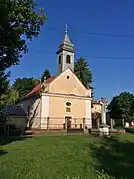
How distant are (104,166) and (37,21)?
12703 mm

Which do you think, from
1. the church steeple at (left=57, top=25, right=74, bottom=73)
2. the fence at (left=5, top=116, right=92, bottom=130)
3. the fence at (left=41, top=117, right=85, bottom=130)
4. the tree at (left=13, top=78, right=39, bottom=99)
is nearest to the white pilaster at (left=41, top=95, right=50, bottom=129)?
the fence at (left=5, top=116, right=92, bottom=130)

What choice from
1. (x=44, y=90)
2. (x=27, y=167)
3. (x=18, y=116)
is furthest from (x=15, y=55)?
(x=18, y=116)

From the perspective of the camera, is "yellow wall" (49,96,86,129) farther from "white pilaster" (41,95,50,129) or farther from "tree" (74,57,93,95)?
"tree" (74,57,93,95)

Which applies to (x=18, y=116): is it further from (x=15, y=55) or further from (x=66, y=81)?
(x=15, y=55)

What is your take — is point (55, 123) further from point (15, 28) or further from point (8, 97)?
point (15, 28)

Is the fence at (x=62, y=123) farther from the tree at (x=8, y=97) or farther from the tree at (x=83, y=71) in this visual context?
the tree at (x=83, y=71)

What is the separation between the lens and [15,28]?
52.2ft

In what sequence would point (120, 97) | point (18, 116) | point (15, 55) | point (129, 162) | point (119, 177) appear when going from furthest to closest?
point (120, 97), point (18, 116), point (15, 55), point (129, 162), point (119, 177)

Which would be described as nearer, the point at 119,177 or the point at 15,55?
the point at 119,177

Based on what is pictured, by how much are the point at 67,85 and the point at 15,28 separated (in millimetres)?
21600

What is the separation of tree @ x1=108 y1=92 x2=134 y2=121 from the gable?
12923 mm

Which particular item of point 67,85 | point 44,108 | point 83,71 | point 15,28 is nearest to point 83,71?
point 83,71

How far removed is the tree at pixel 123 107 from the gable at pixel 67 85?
12.9 meters

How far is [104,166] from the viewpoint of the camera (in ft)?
29.0
